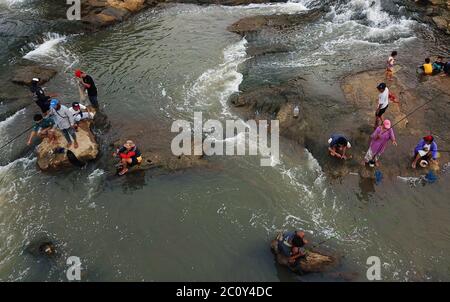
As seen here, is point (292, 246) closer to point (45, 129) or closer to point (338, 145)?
point (338, 145)

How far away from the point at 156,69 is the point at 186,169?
7.50 m

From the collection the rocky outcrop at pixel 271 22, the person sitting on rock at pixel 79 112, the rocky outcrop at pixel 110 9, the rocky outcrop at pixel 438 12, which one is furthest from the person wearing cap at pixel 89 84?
the rocky outcrop at pixel 438 12

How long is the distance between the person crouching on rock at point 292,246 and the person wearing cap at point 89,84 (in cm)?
973

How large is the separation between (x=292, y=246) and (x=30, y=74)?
15249mm

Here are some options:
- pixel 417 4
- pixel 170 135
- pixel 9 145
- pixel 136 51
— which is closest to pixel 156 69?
pixel 136 51

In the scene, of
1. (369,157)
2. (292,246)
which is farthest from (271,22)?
(292,246)

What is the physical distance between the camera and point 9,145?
14523 millimetres

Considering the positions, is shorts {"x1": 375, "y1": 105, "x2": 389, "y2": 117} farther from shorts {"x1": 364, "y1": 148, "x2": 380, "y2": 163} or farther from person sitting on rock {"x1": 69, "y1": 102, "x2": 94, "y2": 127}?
person sitting on rock {"x1": 69, "y1": 102, "x2": 94, "y2": 127}

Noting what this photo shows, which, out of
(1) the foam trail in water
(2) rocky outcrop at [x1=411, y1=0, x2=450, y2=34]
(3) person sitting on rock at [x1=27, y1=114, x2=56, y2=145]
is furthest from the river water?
(2) rocky outcrop at [x1=411, y1=0, x2=450, y2=34]

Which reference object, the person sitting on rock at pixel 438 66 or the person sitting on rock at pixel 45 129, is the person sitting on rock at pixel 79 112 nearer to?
the person sitting on rock at pixel 45 129

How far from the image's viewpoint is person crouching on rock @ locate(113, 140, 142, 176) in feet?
41.1

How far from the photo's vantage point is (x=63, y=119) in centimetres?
1275

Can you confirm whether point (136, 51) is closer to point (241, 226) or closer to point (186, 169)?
point (186, 169)
